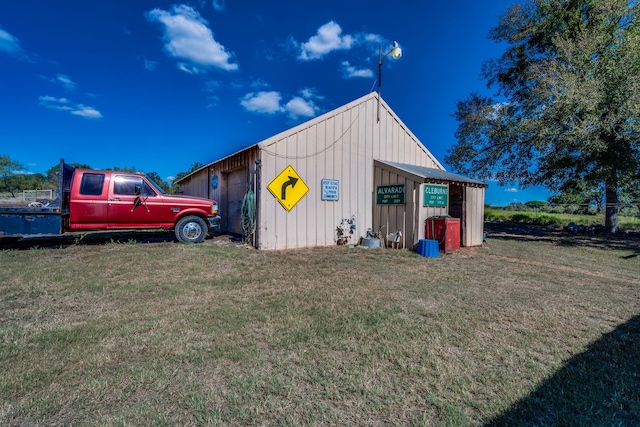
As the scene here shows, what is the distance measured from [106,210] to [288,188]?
178 inches

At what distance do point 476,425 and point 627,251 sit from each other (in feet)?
38.7

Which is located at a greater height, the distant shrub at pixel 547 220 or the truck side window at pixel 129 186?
the truck side window at pixel 129 186

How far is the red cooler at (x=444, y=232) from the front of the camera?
28.1ft

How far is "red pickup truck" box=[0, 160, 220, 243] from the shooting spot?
6441mm

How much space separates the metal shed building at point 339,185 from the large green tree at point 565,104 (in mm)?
4546

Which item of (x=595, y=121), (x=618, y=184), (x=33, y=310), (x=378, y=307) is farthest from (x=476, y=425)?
(x=618, y=184)

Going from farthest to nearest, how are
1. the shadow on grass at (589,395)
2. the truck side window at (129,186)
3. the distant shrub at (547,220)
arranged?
the distant shrub at (547,220) < the truck side window at (129,186) < the shadow on grass at (589,395)

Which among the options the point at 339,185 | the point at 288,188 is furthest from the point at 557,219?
the point at 288,188

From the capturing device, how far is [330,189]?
9172mm

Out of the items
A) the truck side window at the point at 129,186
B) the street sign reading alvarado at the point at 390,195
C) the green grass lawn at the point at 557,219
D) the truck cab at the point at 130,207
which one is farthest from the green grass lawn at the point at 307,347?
the green grass lawn at the point at 557,219

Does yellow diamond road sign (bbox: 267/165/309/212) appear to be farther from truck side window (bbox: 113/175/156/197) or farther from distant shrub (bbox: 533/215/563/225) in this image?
distant shrub (bbox: 533/215/563/225)

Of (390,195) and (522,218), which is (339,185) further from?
(522,218)

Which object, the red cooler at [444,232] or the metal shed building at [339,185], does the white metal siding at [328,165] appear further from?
the red cooler at [444,232]

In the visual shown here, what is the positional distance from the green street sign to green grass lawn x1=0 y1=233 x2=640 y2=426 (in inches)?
142
